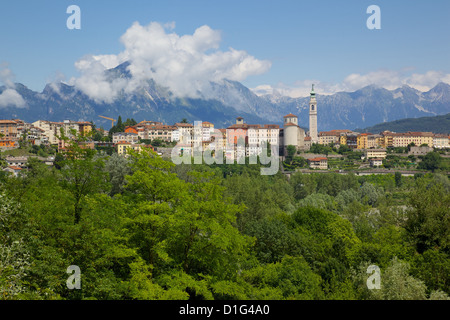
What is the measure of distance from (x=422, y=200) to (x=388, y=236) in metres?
3.37

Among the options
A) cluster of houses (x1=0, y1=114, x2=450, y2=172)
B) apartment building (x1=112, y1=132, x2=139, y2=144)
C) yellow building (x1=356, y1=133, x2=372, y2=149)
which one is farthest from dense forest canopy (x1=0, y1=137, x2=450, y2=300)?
yellow building (x1=356, y1=133, x2=372, y2=149)

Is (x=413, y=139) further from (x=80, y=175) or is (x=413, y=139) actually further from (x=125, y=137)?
(x=80, y=175)

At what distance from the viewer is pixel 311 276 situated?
1625 cm

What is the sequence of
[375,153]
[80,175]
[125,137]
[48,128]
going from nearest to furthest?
[80,175] < [125,137] < [375,153] < [48,128]

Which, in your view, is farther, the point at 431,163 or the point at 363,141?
the point at 363,141

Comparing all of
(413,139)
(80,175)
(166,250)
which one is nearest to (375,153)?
(413,139)

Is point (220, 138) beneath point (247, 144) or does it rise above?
above

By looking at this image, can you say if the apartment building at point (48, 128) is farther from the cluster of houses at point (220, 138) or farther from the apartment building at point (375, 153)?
the apartment building at point (375, 153)

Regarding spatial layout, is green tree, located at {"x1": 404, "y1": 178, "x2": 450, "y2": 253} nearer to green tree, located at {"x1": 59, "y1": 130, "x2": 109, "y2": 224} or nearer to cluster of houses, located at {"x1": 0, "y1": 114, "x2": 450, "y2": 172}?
green tree, located at {"x1": 59, "y1": 130, "x2": 109, "y2": 224}


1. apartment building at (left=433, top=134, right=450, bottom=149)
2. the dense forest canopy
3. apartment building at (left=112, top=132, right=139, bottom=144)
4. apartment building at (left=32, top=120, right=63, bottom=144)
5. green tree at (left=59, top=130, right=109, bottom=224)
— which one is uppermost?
apartment building at (left=32, top=120, right=63, bottom=144)

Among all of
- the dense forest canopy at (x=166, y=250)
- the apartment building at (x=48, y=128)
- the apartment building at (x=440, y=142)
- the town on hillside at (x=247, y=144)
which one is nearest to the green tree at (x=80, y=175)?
the dense forest canopy at (x=166, y=250)

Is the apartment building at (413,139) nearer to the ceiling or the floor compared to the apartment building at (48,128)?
nearer to the floor
